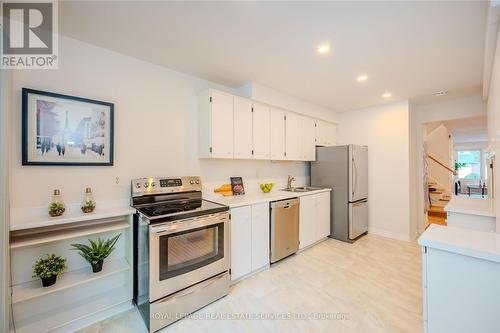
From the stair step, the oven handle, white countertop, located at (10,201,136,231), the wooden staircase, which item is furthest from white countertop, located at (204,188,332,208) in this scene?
the wooden staircase

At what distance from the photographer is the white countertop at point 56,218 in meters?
1.60

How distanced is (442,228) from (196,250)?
6.81 ft

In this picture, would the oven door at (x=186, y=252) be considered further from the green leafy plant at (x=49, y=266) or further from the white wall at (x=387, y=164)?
the white wall at (x=387, y=164)

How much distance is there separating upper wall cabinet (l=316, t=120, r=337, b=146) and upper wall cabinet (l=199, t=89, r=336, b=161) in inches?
7.2

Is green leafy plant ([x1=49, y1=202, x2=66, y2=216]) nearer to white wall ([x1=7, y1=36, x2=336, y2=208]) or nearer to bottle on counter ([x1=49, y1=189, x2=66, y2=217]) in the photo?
bottle on counter ([x1=49, y1=189, x2=66, y2=217])

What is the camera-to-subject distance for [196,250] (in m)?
2.06

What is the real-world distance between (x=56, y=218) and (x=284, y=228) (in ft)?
8.02

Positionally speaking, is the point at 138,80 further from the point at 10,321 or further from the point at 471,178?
the point at 471,178

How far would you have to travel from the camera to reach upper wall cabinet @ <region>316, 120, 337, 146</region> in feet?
14.0

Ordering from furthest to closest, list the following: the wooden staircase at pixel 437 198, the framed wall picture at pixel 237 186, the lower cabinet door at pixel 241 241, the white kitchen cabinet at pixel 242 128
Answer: the wooden staircase at pixel 437 198 < the framed wall picture at pixel 237 186 < the white kitchen cabinet at pixel 242 128 < the lower cabinet door at pixel 241 241

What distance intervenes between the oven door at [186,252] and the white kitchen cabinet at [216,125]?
2.88ft

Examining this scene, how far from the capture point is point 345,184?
3.73m

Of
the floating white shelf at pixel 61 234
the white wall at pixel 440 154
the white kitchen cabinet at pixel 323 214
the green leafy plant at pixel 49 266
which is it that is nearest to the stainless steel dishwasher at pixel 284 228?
the white kitchen cabinet at pixel 323 214

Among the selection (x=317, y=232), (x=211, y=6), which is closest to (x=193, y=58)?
(x=211, y=6)
